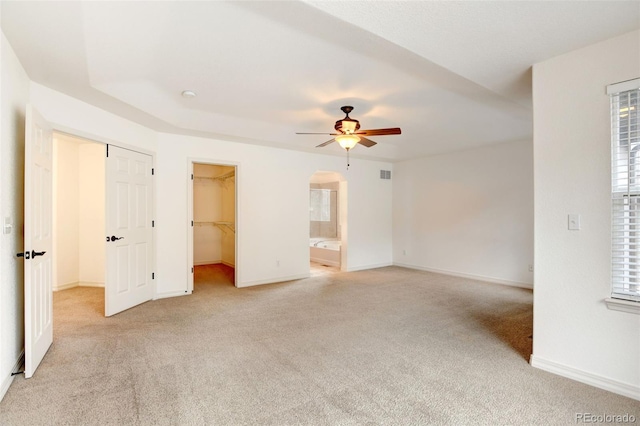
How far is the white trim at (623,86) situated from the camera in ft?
7.07

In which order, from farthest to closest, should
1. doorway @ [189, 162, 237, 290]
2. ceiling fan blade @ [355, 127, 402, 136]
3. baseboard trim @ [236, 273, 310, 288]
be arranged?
doorway @ [189, 162, 237, 290]
baseboard trim @ [236, 273, 310, 288]
ceiling fan blade @ [355, 127, 402, 136]

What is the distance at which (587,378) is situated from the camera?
2338 millimetres

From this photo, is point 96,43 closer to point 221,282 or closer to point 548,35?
point 548,35

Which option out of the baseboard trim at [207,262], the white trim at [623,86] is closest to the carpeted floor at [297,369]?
the white trim at [623,86]

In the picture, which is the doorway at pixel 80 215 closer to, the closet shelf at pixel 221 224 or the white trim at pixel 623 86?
the closet shelf at pixel 221 224

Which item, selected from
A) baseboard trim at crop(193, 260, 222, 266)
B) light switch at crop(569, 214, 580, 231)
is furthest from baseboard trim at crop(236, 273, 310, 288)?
light switch at crop(569, 214, 580, 231)

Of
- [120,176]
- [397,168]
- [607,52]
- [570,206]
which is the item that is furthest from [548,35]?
[397,168]

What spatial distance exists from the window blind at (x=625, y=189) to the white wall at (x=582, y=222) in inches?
1.7

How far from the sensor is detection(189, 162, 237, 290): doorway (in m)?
7.55

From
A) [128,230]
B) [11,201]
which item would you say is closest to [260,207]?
[128,230]

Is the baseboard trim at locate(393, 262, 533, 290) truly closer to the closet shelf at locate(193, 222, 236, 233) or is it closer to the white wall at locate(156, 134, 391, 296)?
the white wall at locate(156, 134, 391, 296)

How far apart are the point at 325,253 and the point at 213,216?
2.94 meters

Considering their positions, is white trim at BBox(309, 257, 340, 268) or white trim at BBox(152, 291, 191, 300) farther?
white trim at BBox(309, 257, 340, 268)

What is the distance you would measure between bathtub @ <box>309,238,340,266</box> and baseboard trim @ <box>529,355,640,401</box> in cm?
481
